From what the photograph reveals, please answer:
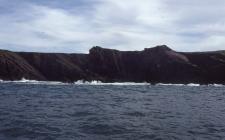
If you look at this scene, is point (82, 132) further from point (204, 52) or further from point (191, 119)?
point (204, 52)

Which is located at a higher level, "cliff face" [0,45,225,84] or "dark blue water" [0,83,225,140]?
"cliff face" [0,45,225,84]

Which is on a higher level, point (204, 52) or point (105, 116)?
point (204, 52)

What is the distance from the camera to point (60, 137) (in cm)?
2097

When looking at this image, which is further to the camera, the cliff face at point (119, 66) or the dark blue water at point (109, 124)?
the cliff face at point (119, 66)

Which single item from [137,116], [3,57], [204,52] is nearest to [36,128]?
[137,116]

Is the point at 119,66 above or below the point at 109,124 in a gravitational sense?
above

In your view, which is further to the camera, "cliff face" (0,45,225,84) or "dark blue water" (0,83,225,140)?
"cliff face" (0,45,225,84)

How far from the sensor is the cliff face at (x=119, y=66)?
479 ft

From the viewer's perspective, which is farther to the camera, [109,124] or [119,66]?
[119,66]

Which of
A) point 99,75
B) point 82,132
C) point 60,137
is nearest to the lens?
point 60,137

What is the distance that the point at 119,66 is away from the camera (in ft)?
527

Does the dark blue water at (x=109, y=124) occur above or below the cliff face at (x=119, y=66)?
below

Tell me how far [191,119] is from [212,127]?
3.49 metres

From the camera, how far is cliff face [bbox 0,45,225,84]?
146125 mm
